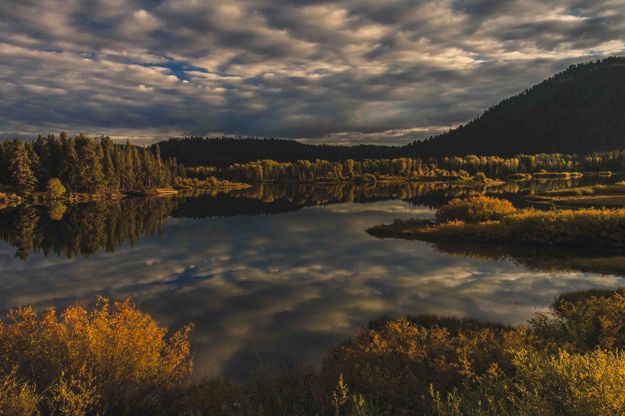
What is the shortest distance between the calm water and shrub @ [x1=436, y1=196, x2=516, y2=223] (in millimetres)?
13384

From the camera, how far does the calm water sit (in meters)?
23.0

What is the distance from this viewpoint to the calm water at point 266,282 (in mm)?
22969

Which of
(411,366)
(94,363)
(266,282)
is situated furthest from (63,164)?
(411,366)

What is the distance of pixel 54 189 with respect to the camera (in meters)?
127

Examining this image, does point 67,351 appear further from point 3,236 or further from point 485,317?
point 3,236

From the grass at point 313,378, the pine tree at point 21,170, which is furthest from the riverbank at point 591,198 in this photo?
the pine tree at point 21,170

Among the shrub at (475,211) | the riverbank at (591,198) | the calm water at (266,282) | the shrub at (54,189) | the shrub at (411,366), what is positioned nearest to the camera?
the shrub at (411,366)

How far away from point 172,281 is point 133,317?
20612 mm

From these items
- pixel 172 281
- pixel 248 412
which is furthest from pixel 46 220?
pixel 248 412

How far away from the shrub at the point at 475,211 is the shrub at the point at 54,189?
377ft

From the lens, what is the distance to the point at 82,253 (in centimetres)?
4859

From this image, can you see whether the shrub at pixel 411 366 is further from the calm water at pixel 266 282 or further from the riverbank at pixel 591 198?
the riverbank at pixel 591 198

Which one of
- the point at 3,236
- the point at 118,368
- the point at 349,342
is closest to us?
the point at 118,368

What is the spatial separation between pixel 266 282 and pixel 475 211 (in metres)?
37.1
